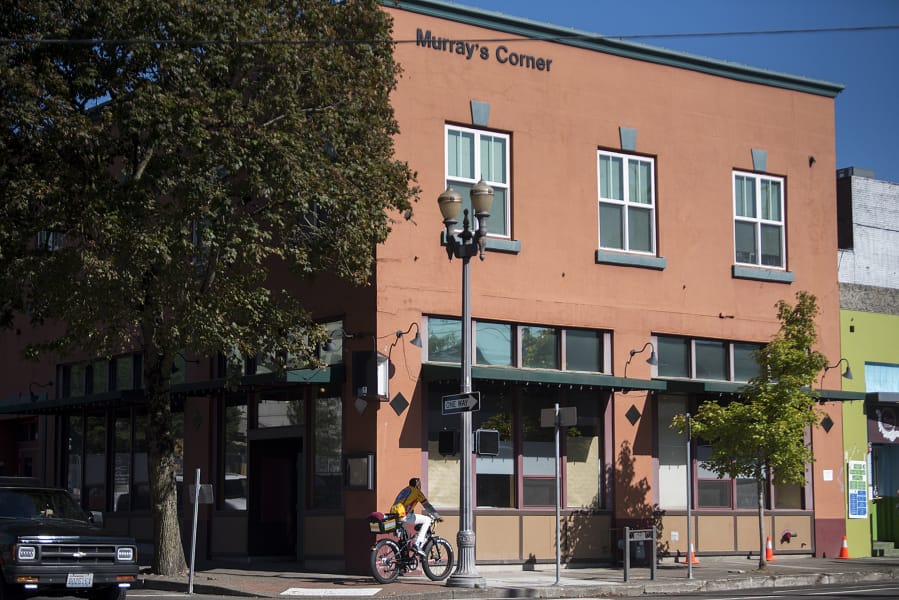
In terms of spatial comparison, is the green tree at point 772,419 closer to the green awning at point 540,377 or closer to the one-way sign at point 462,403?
the green awning at point 540,377

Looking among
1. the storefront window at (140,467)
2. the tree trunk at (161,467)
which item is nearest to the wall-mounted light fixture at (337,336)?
the tree trunk at (161,467)

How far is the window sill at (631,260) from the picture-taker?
84.8 ft

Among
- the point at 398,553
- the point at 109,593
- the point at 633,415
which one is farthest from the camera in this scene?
the point at 633,415

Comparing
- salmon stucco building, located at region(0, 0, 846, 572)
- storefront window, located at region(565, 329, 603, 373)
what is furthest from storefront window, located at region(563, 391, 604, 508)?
storefront window, located at region(565, 329, 603, 373)

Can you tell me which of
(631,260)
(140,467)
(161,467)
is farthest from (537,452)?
(140,467)

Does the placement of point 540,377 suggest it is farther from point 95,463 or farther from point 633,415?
point 95,463

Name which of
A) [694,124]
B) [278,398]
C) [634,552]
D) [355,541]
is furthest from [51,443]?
[694,124]

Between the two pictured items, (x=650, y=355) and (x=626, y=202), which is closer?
(x=650, y=355)

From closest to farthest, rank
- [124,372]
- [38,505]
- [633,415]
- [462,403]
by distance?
[38,505] < [462,403] < [633,415] < [124,372]

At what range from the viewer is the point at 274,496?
27047 millimetres

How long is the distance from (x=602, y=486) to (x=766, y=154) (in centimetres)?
858

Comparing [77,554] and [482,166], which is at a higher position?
[482,166]

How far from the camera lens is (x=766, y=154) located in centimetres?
2842

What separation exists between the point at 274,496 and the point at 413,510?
643 cm
